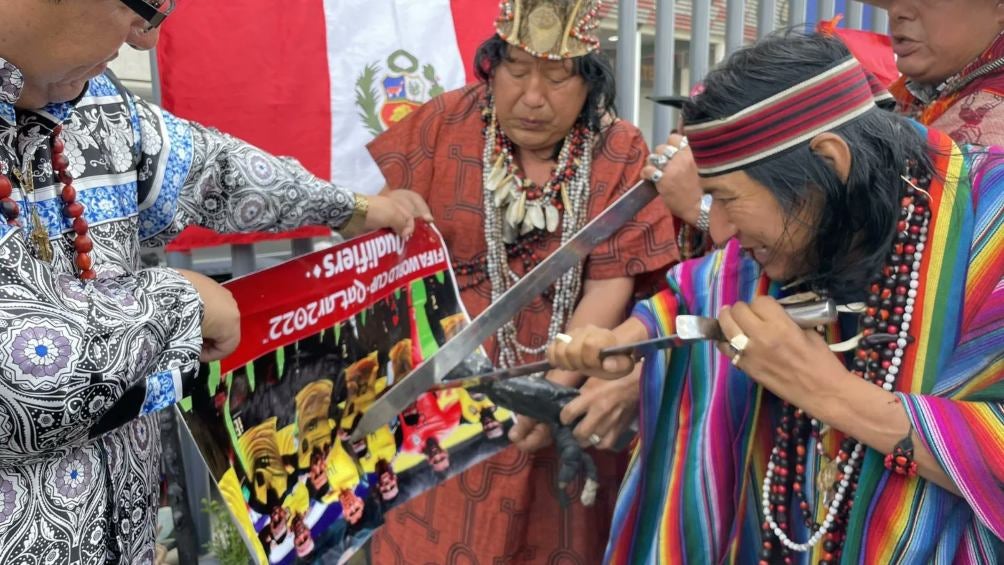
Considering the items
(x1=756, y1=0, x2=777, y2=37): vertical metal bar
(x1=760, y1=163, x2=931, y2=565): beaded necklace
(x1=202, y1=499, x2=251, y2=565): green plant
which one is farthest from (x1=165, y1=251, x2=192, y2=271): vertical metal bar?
(x1=756, y1=0, x2=777, y2=37): vertical metal bar

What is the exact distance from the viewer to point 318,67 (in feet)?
8.50

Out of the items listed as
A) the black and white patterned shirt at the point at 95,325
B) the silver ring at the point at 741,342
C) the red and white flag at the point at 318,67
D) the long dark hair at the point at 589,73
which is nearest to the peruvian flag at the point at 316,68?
the red and white flag at the point at 318,67

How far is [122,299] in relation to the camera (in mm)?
992

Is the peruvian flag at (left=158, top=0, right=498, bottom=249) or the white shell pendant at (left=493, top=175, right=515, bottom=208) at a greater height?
the peruvian flag at (left=158, top=0, right=498, bottom=249)

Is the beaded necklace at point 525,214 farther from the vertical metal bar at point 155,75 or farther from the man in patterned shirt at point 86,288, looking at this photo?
the vertical metal bar at point 155,75

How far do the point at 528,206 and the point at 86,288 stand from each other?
3.82 ft

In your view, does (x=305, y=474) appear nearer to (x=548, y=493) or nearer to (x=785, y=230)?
(x=548, y=493)

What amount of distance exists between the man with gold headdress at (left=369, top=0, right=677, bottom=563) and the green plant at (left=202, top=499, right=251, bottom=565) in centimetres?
98

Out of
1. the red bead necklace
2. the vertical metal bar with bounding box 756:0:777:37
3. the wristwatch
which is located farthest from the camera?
the vertical metal bar with bounding box 756:0:777:37

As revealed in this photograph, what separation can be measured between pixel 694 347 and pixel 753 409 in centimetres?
18

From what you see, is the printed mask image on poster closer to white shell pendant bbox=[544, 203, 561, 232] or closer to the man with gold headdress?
the man with gold headdress

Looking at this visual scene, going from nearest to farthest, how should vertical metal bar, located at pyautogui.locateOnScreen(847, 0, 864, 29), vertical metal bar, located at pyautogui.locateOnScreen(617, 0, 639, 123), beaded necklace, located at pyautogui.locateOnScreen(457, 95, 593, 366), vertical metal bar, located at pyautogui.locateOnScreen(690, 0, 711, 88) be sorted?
1. beaded necklace, located at pyautogui.locateOnScreen(457, 95, 593, 366)
2. vertical metal bar, located at pyautogui.locateOnScreen(617, 0, 639, 123)
3. vertical metal bar, located at pyautogui.locateOnScreen(690, 0, 711, 88)
4. vertical metal bar, located at pyautogui.locateOnScreen(847, 0, 864, 29)

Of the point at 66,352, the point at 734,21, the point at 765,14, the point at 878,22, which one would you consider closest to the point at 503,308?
the point at 66,352

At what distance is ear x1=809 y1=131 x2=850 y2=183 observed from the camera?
113 centimetres
